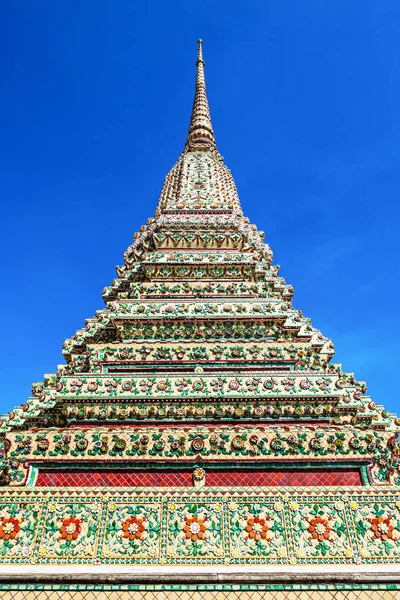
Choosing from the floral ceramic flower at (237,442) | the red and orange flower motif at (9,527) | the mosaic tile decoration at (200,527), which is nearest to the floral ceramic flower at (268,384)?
the floral ceramic flower at (237,442)

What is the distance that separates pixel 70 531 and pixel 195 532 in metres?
1.44

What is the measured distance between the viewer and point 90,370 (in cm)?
823

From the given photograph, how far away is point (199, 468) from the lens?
651 cm

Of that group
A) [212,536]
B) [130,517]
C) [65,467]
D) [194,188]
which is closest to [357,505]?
[212,536]

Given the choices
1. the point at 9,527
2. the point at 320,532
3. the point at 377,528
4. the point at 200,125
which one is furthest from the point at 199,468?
the point at 200,125

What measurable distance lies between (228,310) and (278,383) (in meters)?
2.06

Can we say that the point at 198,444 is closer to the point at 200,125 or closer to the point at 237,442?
the point at 237,442

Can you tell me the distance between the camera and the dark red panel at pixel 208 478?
650cm

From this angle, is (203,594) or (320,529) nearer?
(203,594)

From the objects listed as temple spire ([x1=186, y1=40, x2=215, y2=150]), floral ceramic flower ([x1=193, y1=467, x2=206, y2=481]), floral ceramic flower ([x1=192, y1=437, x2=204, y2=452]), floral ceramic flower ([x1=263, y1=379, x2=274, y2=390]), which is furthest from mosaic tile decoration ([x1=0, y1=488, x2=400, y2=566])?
temple spire ([x1=186, y1=40, x2=215, y2=150])

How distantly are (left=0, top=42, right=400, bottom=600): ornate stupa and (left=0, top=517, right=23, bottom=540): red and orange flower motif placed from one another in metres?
0.02

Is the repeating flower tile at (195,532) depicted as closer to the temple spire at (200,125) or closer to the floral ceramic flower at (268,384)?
the floral ceramic flower at (268,384)

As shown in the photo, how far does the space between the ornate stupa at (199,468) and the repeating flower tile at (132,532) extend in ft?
0.05

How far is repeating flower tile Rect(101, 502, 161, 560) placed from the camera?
5438 millimetres
